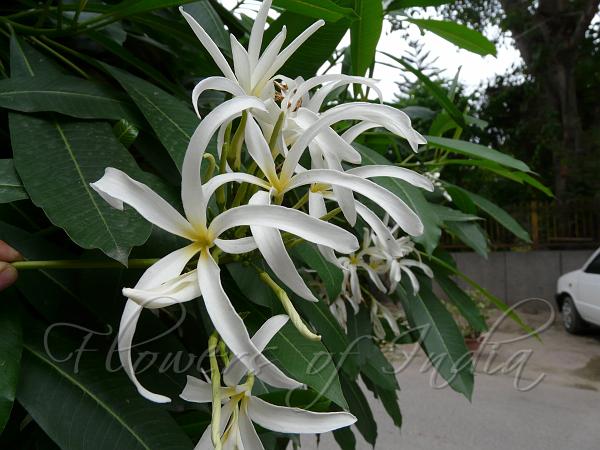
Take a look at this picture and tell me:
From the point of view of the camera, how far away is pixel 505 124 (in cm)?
919

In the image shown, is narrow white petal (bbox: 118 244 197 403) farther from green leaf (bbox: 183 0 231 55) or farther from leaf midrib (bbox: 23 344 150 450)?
green leaf (bbox: 183 0 231 55)

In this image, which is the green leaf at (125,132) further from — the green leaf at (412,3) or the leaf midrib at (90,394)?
the green leaf at (412,3)

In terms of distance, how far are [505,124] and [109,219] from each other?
31.3 ft

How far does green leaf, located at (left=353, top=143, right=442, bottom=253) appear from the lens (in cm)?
69

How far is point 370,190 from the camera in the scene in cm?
38

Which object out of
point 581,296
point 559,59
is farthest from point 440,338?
point 559,59

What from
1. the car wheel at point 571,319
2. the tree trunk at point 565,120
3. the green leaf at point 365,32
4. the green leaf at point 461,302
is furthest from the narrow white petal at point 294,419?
the tree trunk at point 565,120

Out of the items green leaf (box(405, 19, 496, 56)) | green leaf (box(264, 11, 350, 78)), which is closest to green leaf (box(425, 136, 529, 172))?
green leaf (box(405, 19, 496, 56))

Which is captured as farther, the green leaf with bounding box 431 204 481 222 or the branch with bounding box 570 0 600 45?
the branch with bounding box 570 0 600 45

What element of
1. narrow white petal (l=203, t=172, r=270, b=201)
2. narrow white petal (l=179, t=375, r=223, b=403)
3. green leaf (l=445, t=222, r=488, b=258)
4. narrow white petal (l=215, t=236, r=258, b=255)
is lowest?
green leaf (l=445, t=222, r=488, b=258)

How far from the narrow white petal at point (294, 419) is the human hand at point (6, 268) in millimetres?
185

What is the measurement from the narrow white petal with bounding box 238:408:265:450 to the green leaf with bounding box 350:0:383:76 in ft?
1.46

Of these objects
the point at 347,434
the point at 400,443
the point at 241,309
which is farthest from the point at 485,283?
the point at 241,309

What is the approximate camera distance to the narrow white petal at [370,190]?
38 cm
